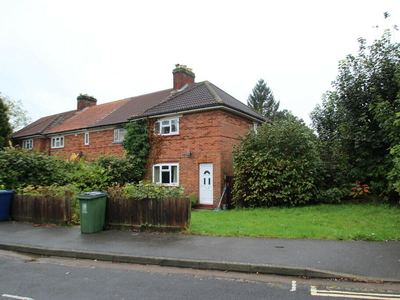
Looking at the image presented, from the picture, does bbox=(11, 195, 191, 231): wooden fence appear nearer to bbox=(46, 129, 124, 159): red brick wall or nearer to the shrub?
the shrub

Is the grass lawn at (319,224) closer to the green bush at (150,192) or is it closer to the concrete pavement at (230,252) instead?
the concrete pavement at (230,252)

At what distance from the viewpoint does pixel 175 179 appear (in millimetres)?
16125

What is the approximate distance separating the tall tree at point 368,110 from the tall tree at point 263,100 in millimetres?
46054

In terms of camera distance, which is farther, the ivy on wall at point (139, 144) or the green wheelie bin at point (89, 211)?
the ivy on wall at point (139, 144)

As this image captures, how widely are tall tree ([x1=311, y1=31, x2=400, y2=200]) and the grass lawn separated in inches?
60.0

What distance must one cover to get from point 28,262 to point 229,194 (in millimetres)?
9464

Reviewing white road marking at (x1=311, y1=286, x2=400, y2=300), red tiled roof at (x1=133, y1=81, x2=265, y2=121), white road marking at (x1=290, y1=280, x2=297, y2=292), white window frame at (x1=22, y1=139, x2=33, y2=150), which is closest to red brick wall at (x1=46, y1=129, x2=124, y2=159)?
red tiled roof at (x1=133, y1=81, x2=265, y2=121)

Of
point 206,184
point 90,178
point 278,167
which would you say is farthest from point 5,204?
point 278,167

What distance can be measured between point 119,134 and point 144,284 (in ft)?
52.7

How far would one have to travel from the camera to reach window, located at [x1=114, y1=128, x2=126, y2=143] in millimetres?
19609

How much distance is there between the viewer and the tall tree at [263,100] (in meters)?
58.7

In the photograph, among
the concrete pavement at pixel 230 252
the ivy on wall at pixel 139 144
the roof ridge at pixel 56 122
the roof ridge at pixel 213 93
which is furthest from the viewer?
the roof ridge at pixel 56 122

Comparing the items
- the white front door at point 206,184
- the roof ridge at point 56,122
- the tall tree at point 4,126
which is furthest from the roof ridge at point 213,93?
the tall tree at point 4,126

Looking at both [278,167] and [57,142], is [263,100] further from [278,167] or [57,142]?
[278,167]
